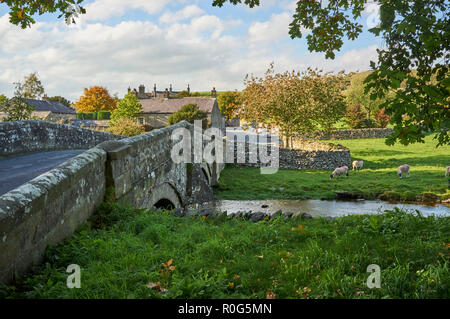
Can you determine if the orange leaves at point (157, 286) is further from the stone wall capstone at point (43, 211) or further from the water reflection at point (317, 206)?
the water reflection at point (317, 206)

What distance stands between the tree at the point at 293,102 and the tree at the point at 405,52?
23.1 meters

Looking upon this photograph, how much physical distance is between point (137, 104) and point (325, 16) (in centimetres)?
4997

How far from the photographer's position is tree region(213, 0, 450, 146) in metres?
3.83

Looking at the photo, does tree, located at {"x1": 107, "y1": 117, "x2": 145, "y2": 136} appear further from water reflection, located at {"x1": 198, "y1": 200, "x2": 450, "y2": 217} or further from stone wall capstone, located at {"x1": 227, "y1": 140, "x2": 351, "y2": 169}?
water reflection, located at {"x1": 198, "y1": 200, "x2": 450, "y2": 217}

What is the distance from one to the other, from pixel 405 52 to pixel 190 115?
43.8m

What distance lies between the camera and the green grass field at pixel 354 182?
1919 centimetres

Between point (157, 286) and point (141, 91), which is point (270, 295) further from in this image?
point (141, 91)

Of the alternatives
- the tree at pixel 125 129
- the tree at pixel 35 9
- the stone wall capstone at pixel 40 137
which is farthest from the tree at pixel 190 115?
the tree at pixel 35 9

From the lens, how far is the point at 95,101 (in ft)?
247

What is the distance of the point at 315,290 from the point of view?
11.5 ft

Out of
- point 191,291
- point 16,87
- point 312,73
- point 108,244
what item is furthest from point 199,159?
point 312,73

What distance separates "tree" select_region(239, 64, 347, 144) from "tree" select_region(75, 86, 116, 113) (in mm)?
52984
